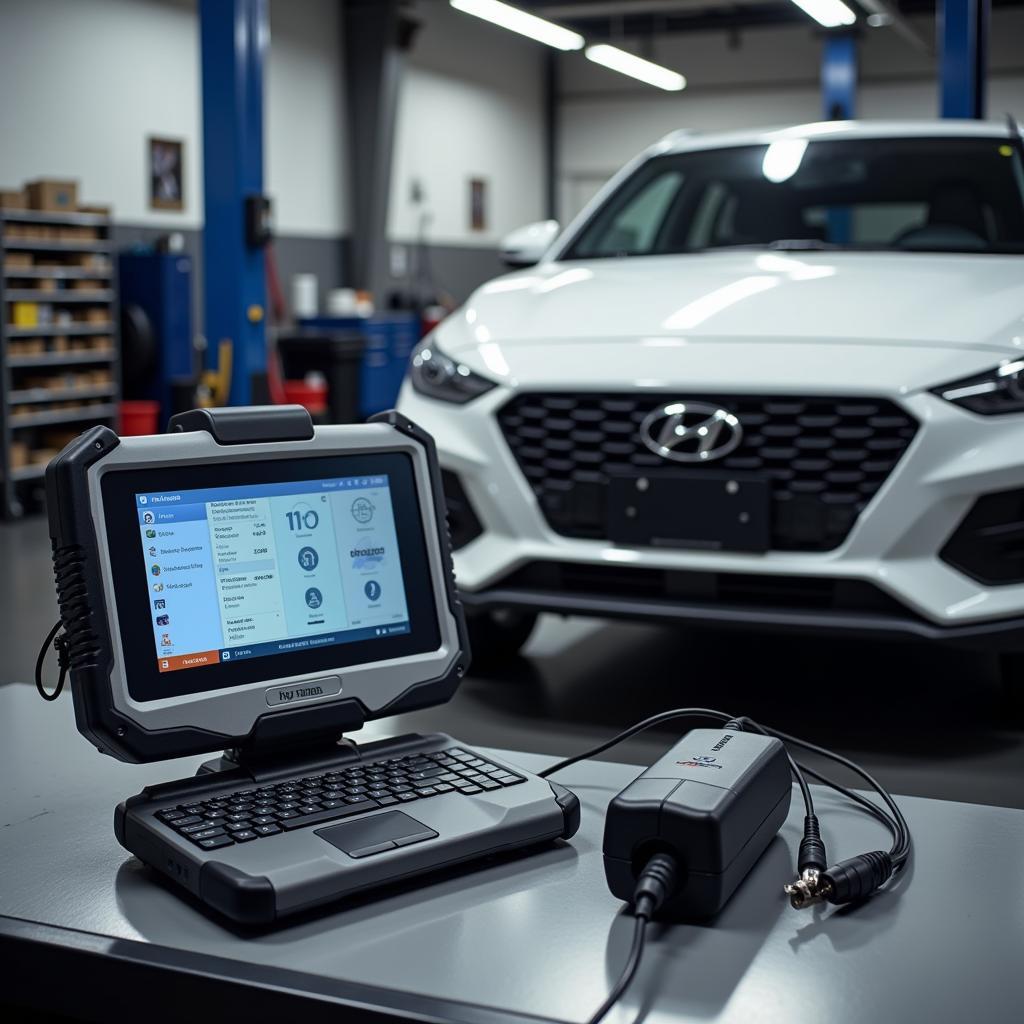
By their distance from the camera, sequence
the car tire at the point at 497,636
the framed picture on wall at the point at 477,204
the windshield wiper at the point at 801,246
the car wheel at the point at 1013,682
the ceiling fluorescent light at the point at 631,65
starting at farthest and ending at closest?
the framed picture on wall at the point at 477,204
the ceiling fluorescent light at the point at 631,65
the windshield wiper at the point at 801,246
the car tire at the point at 497,636
the car wheel at the point at 1013,682

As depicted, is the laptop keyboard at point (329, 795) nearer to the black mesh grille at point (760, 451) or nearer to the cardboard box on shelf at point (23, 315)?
the black mesh grille at point (760, 451)

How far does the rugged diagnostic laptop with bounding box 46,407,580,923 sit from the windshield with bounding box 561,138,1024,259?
2.53 metres

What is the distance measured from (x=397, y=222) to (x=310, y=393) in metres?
4.20

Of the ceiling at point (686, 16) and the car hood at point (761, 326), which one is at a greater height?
the ceiling at point (686, 16)

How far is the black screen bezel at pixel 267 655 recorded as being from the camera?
105cm

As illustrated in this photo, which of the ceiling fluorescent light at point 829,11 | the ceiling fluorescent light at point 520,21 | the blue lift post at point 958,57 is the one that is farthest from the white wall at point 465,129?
the blue lift post at point 958,57

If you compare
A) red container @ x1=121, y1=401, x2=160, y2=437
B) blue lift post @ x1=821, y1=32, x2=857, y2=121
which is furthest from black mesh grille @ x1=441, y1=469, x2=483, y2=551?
blue lift post @ x1=821, y1=32, x2=857, y2=121

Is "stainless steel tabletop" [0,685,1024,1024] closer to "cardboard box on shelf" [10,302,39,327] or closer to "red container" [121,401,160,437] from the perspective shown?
"cardboard box on shelf" [10,302,39,327]

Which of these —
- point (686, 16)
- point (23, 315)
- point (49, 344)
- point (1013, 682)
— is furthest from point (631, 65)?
point (1013, 682)

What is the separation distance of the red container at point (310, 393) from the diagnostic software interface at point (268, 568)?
877 centimetres

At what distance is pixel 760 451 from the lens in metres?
2.68

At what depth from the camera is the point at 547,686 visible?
3295 millimetres

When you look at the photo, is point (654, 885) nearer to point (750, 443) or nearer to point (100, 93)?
point (750, 443)

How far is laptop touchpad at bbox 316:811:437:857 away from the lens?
97cm
